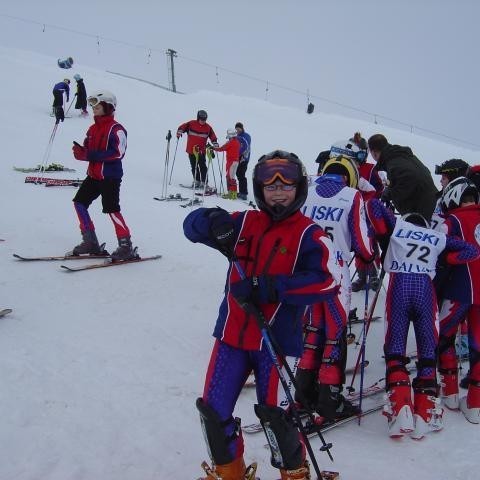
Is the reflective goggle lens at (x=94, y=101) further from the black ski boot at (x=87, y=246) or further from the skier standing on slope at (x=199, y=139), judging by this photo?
the skier standing on slope at (x=199, y=139)

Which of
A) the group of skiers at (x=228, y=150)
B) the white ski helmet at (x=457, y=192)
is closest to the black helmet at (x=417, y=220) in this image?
the white ski helmet at (x=457, y=192)

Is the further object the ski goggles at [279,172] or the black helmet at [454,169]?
the black helmet at [454,169]

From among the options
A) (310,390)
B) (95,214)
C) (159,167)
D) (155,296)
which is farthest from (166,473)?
(159,167)

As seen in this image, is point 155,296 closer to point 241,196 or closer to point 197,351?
point 197,351

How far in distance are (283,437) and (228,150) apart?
34.4 feet

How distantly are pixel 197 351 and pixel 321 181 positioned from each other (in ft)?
6.15

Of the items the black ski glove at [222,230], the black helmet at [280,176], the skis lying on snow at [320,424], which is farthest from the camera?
the skis lying on snow at [320,424]

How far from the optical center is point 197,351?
4410 millimetres

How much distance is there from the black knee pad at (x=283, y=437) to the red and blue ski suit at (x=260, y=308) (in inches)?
1.5

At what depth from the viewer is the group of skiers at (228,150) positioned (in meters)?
12.4

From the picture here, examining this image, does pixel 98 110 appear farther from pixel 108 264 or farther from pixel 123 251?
pixel 108 264

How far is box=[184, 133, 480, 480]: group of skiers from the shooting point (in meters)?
2.48

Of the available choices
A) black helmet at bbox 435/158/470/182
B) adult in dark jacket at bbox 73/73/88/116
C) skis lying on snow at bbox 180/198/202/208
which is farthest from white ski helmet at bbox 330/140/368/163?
adult in dark jacket at bbox 73/73/88/116

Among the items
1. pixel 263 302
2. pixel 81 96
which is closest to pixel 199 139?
pixel 81 96
